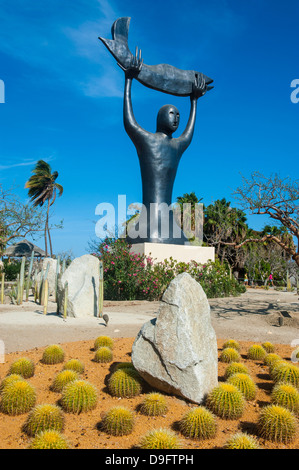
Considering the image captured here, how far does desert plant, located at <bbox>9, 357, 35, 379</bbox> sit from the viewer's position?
465 cm

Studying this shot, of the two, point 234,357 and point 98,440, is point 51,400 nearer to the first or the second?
point 98,440

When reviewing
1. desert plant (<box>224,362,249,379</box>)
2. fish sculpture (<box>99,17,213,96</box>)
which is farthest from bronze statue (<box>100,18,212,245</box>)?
desert plant (<box>224,362,249,379</box>)

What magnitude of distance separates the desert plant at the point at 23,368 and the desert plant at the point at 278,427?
2868 millimetres

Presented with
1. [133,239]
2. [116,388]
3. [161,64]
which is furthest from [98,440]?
[161,64]

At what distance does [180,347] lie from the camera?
12.4 ft

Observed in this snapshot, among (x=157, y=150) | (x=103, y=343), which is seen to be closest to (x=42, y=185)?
(x=157, y=150)

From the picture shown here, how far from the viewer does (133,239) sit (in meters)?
15.8

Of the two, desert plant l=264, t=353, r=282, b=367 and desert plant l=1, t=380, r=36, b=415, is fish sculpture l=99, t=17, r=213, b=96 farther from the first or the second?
desert plant l=1, t=380, r=36, b=415

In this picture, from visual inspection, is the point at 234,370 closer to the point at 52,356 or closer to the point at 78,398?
the point at 78,398

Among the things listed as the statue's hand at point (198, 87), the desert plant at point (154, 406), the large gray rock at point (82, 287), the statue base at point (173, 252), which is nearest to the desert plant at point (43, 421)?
the desert plant at point (154, 406)

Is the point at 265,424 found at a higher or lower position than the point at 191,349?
lower

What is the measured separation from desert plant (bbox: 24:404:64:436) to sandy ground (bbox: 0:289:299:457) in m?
0.07

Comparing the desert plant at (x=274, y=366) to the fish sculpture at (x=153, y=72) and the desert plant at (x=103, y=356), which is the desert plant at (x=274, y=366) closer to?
the desert plant at (x=103, y=356)
